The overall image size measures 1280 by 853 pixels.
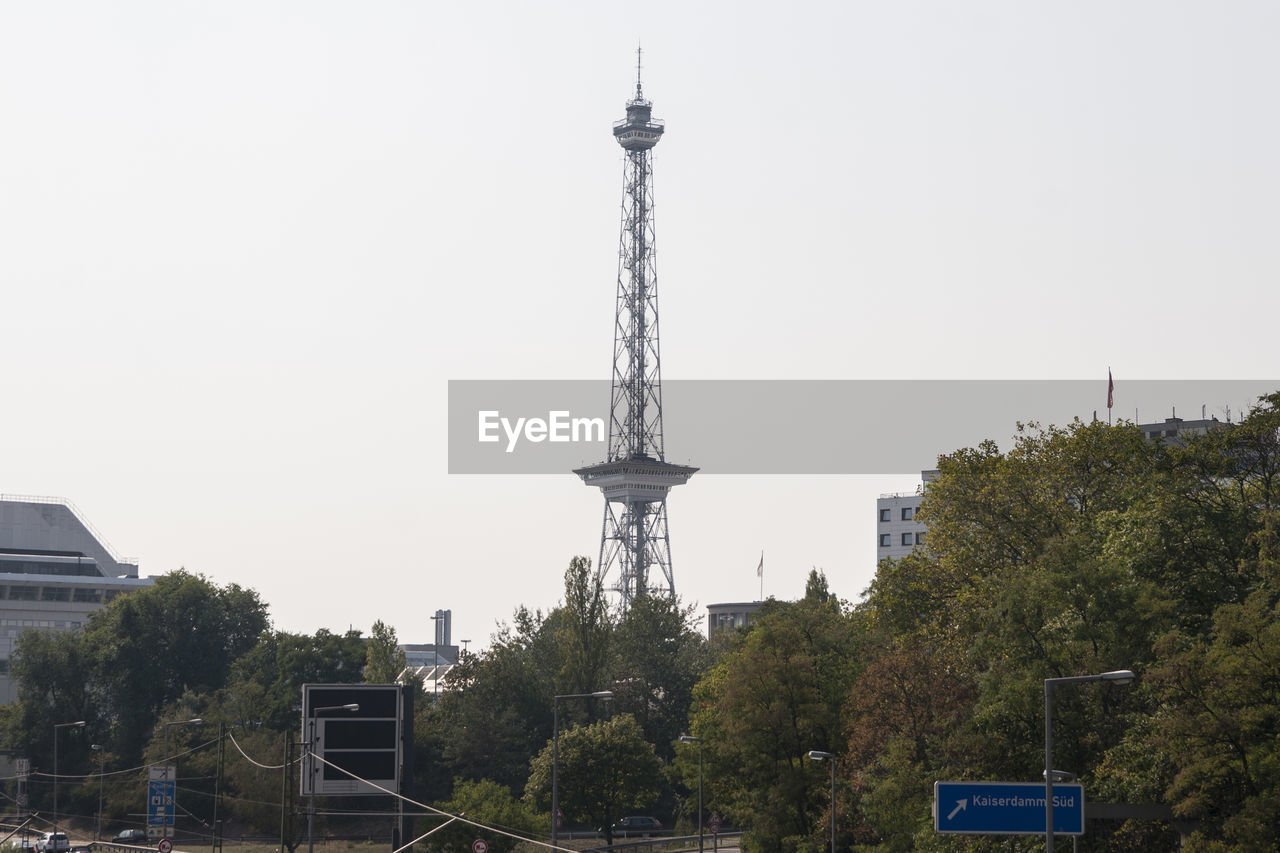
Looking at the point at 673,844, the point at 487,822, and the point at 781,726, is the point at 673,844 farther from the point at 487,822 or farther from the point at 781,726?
the point at 487,822

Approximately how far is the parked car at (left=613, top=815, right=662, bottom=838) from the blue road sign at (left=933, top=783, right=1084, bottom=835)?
224ft

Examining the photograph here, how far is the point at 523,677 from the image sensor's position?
108 m

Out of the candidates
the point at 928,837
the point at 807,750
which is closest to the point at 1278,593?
the point at 928,837

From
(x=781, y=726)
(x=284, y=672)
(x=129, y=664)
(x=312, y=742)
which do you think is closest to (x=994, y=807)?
(x=781, y=726)

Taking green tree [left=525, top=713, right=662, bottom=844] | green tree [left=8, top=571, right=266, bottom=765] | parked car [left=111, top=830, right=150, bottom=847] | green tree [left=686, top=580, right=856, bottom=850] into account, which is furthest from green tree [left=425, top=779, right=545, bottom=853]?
green tree [left=8, top=571, right=266, bottom=765]

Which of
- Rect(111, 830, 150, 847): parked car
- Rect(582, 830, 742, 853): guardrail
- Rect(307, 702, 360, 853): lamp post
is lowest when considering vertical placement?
Rect(111, 830, 150, 847): parked car

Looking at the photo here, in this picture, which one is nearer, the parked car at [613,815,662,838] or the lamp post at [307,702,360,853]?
the lamp post at [307,702,360,853]

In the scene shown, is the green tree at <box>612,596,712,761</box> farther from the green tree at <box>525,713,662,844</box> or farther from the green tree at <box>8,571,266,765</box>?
the green tree at <box>8,571,266,765</box>

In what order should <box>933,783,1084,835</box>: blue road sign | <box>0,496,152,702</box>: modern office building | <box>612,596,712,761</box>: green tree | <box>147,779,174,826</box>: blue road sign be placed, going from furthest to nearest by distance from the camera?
<box>0,496,152,702</box>: modern office building < <box>612,596,712,761</box>: green tree < <box>147,779,174,826</box>: blue road sign < <box>933,783,1084,835</box>: blue road sign

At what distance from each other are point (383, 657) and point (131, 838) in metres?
19.2

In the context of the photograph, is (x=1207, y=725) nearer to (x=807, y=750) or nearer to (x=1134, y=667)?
(x=1134, y=667)

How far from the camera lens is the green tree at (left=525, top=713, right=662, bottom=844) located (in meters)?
85.2

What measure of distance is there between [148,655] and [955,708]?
3312 inches

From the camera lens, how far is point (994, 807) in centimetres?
3931
